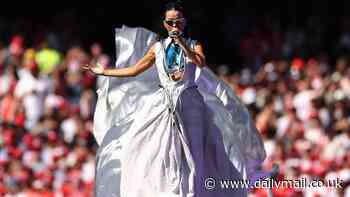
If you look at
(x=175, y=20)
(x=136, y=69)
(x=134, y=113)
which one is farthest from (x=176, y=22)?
(x=134, y=113)

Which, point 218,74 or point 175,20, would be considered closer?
point 175,20

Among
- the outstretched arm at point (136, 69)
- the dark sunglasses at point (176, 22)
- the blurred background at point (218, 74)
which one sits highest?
the dark sunglasses at point (176, 22)

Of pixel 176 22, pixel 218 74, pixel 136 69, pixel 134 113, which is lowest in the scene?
pixel 218 74

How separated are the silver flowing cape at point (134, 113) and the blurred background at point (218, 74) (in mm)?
4253

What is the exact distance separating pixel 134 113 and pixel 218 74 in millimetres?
9657

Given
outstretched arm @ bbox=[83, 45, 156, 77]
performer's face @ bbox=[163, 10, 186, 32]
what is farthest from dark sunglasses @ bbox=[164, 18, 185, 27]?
outstretched arm @ bbox=[83, 45, 156, 77]

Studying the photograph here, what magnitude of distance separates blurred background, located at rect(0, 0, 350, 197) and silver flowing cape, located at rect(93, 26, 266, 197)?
167 inches

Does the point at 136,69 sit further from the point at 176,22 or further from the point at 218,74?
the point at 218,74

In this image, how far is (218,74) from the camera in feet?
71.7

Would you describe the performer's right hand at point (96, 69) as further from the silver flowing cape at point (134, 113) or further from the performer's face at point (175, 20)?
the performer's face at point (175, 20)

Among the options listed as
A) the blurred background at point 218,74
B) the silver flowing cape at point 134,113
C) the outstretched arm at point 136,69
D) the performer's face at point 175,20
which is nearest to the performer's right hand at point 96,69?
the outstretched arm at point 136,69

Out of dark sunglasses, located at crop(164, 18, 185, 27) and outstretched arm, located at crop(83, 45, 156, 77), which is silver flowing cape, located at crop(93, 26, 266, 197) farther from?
dark sunglasses, located at crop(164, 18, 185, 27)

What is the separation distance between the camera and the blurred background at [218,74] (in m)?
18.0

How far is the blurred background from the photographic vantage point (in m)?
18.0
